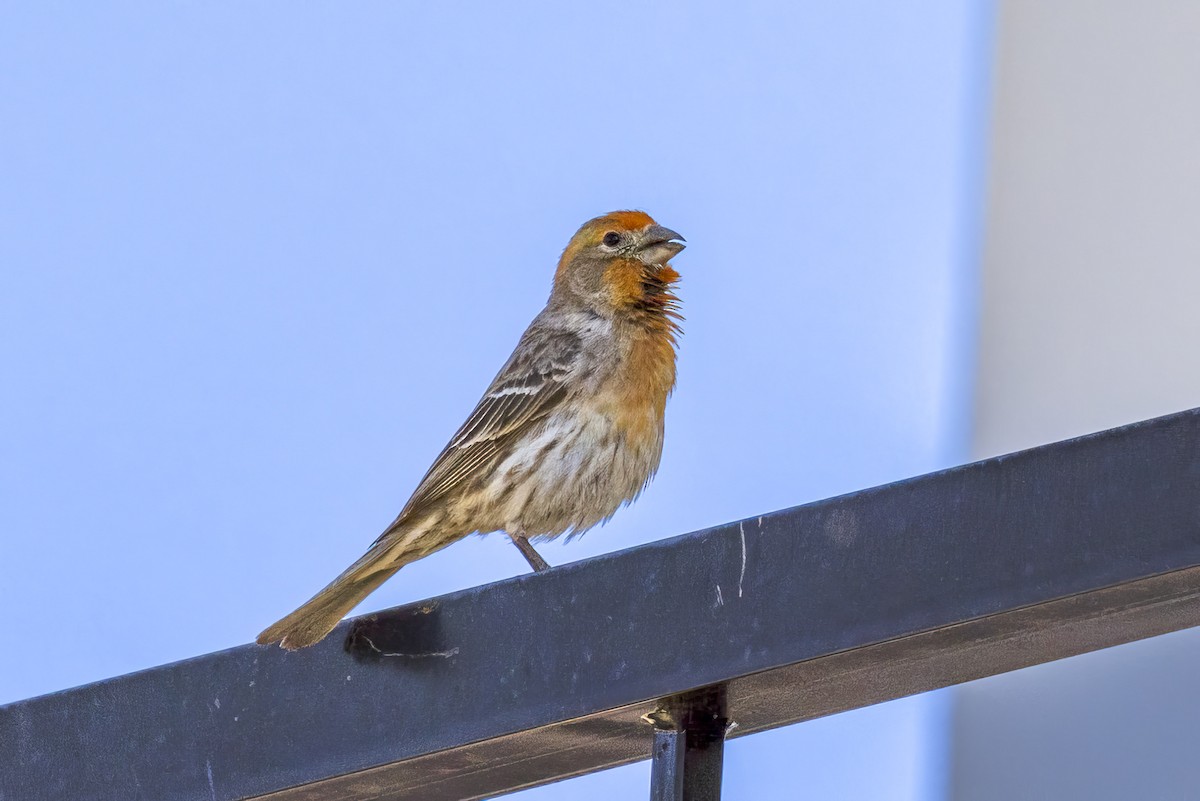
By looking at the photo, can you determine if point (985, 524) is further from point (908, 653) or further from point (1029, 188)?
point (1029, 188)

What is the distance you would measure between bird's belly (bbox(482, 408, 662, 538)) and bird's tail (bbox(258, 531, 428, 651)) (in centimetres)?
40

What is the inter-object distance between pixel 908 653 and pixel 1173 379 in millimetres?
5554

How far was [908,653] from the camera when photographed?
2244 millimetres

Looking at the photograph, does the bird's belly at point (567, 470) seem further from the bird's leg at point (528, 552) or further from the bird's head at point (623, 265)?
the bird's head at point (623, 265)

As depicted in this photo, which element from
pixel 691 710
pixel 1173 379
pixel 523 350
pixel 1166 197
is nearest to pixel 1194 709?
pixel 1173 379

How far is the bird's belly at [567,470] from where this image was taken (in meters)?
5.23

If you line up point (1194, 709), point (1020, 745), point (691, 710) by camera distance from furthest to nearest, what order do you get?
point (1020, 745)
point (1194, 709)
point (691, 710)

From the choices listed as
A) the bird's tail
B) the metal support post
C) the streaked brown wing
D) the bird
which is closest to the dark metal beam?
the metal support post

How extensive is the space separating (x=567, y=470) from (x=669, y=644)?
9.43ft

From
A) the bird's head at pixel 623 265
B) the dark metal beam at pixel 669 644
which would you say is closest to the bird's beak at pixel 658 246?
the bird's head at pixel 623 265

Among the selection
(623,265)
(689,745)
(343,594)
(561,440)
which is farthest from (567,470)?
(689,745)

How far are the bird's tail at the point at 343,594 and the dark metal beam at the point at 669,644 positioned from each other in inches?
8.8

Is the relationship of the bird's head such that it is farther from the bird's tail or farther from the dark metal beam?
the dark metal beam

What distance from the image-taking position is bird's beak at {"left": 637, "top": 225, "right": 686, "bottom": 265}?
570 centimetres
